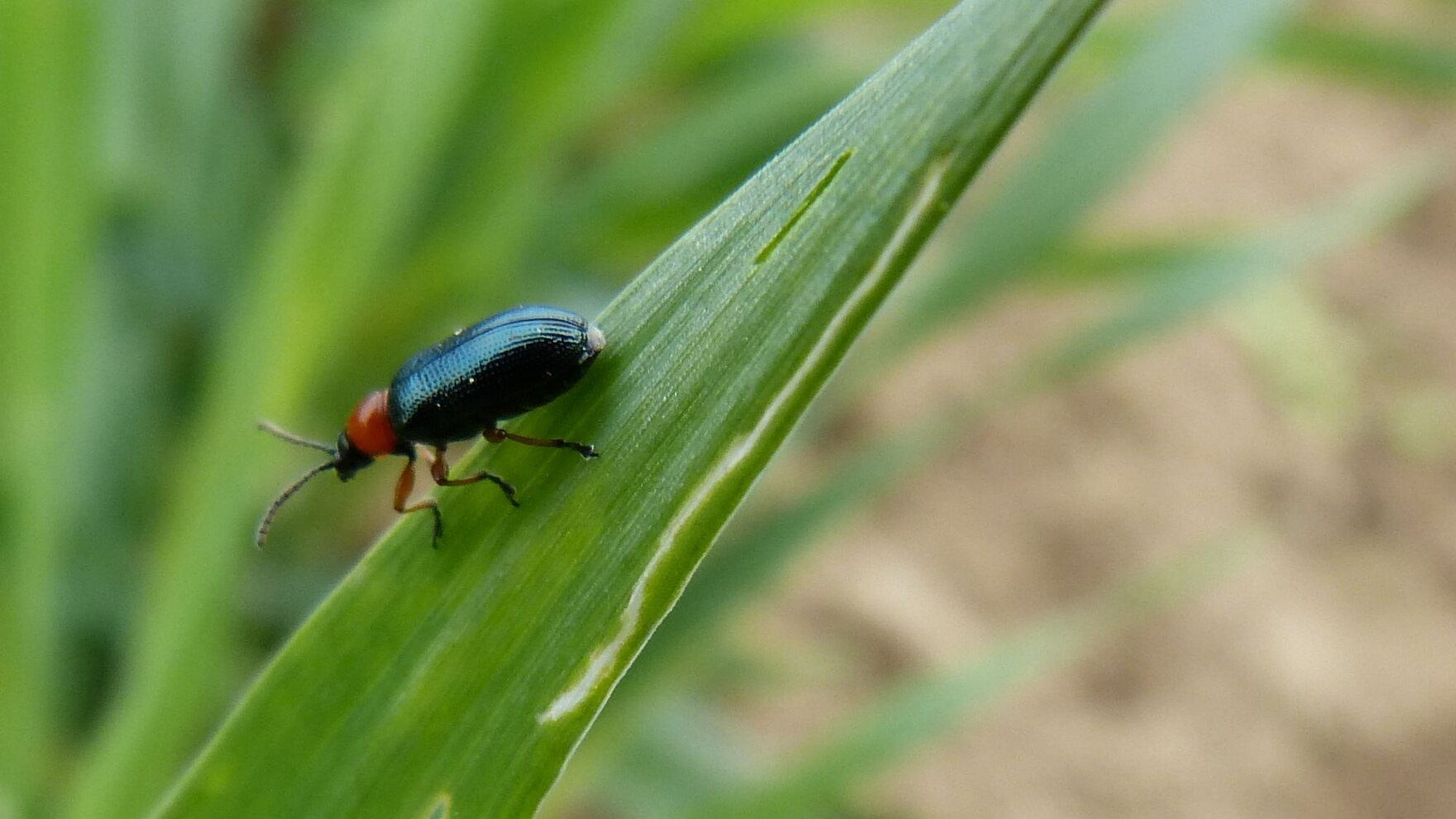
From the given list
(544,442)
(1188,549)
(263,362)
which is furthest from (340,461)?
(1188,549)

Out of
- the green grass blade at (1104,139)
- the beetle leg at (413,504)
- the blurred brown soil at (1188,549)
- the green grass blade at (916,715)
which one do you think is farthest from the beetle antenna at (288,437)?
the blurred brown soil at (1188,549)

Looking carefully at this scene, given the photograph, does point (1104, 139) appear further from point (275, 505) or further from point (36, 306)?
point (36, 306)

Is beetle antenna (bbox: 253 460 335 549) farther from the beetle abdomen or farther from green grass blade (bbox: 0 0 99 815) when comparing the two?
green grass blade (bbox: 0 0 99 815)

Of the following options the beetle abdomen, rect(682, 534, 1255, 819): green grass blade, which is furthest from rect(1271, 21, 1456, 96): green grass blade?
the beetle abdomen

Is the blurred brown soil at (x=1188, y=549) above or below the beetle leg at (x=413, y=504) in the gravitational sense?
below

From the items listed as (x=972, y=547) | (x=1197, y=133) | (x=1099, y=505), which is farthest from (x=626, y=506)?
(x=1197, y=133)

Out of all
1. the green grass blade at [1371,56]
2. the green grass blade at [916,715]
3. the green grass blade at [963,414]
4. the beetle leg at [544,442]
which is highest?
the green grass blade at [1371,56]

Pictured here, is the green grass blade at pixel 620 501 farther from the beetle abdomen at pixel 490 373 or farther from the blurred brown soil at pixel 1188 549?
the blurred brown soil at pixel 1188 549

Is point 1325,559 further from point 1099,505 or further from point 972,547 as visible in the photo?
point 972,547
